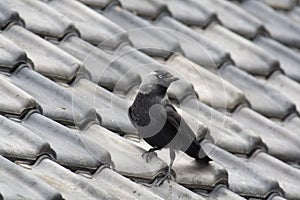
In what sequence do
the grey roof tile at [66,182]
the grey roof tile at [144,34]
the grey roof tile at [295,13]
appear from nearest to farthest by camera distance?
the grey roof tile at [66,182], the grey roof tile at [144,34], the grey roof tile at [295,13]

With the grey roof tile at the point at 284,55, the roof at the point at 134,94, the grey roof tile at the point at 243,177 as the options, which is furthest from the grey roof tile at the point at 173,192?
the grey roof tile at the point at 284,55

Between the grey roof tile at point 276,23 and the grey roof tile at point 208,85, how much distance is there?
0.84 meters

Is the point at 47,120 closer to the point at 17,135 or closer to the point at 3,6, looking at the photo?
the point at 17,135

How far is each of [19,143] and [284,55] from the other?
2.18 metres

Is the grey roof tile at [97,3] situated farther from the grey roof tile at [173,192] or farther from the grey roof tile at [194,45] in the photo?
the grey roof tile at [173,192]

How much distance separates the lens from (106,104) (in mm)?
3865

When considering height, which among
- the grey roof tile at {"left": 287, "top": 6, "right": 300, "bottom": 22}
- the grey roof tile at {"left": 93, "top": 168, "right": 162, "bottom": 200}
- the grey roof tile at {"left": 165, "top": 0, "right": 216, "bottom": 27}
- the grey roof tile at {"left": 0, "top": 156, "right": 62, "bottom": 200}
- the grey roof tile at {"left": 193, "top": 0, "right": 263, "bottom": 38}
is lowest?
the grey roof tile at {"left": 0, "top": 156, "right": 62, "bottom": 200}

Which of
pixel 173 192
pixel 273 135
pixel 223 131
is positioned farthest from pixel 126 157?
pixel 273 135

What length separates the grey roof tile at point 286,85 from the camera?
4.72m

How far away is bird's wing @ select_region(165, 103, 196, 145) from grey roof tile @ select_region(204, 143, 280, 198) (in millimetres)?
263

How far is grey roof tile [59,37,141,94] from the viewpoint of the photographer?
404 cm

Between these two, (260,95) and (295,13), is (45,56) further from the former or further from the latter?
(295,13)

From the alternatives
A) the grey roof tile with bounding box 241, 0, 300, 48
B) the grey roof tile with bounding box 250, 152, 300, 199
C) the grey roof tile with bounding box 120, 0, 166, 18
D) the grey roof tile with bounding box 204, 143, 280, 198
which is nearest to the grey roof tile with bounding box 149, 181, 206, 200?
the grey roof tile with bounding box 204, 143, 280, 198

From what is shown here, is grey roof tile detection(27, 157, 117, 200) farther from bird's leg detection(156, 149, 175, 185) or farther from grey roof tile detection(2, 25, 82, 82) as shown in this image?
grey roof tile detection(2, 25, 82, 82)
